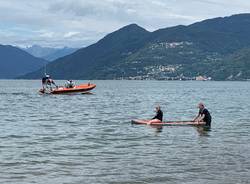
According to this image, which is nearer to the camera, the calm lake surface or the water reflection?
the calm lake surface

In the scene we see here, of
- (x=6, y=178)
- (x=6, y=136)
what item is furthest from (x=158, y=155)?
(x=6, y=136)

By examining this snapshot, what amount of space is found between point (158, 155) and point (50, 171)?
5907 mm

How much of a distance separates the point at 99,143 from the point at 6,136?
6433 millimetres

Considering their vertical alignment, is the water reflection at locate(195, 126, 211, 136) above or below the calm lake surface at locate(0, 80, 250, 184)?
below

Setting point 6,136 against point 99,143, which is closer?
point 99,143

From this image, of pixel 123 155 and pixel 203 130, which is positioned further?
pixel 203 130

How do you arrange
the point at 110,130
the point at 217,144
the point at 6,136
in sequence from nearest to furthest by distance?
the point at 217,144 < the point at 6,136 < the point at 110,130

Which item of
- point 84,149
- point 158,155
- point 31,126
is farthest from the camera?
point 31,126

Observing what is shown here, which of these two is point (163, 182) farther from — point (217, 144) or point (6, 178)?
point (217, 144)

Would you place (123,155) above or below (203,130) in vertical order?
above

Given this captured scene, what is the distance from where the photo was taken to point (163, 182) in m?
17.2

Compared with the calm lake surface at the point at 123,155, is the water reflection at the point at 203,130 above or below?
below

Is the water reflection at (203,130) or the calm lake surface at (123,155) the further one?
the water reflection at (203,130)

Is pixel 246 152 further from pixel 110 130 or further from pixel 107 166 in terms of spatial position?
pixel 110 130
